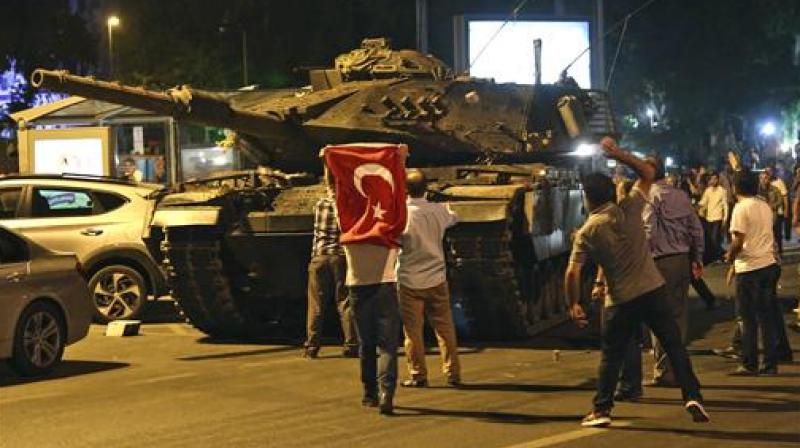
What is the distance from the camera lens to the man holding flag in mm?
8328

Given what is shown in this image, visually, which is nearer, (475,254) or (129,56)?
(475,254)

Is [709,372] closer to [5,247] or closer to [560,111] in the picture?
[560,111]

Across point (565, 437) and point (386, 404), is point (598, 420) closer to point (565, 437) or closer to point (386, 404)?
point (565, 437)

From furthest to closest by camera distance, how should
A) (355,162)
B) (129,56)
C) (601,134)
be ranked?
(129,56) < (601,134) < (355,162)

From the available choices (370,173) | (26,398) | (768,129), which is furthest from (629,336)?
(768,129)

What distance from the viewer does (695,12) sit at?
48812 millimetres

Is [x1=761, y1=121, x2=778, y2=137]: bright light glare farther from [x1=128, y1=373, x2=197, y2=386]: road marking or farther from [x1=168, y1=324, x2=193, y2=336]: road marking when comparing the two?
[x1=128, y1=373, x2=197, y2=386]: road marking

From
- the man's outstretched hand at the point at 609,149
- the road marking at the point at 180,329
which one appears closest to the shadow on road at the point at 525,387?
the man's outstretched hand at the point at 609,149

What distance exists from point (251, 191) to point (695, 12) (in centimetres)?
3948

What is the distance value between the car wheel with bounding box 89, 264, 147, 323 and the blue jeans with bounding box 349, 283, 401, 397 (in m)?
6.79

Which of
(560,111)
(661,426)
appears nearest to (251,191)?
(560,111)

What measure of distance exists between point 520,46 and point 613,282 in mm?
19949

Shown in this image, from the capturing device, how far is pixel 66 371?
10906 mm

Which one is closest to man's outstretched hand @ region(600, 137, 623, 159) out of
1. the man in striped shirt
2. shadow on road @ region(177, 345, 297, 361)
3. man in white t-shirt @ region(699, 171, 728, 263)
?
the man in striped shirt
